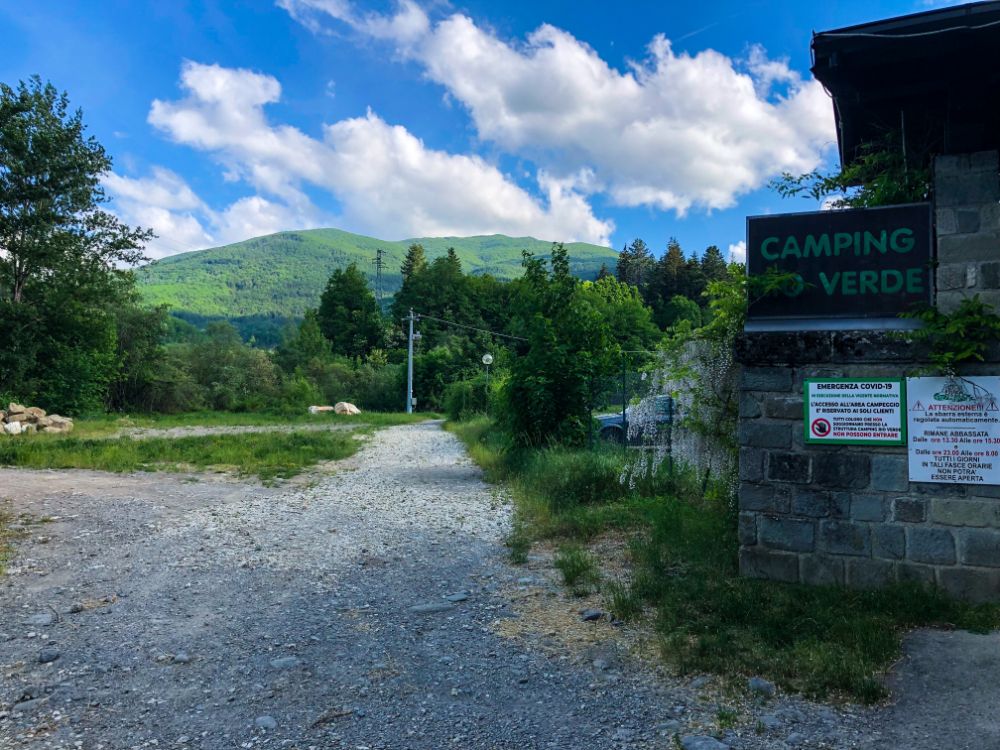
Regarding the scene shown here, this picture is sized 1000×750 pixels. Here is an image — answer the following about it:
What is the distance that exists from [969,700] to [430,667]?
3055mm

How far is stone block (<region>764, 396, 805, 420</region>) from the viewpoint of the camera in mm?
5332

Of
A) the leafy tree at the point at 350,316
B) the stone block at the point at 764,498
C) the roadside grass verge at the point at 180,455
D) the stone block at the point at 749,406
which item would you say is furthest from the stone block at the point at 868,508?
the leafy tree at the point at 350,316

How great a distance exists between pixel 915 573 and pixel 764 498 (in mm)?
1150

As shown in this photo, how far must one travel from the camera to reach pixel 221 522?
8805 mm

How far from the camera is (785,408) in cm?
539

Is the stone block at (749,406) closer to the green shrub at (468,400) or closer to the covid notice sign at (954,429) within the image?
the covid notice sign at (954,429)

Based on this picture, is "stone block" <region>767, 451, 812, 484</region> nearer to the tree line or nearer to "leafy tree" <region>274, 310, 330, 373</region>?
the tree line

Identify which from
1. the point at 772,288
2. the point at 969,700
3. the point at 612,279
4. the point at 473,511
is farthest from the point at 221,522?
the point at 612,279

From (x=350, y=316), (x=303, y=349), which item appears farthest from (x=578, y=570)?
(x=350, y=316)

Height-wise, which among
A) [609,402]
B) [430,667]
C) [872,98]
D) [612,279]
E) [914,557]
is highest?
[612,279]

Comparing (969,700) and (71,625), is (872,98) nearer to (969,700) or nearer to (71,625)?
(969,700)

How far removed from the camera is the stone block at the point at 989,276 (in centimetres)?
490

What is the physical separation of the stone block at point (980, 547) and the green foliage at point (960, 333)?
1173mm

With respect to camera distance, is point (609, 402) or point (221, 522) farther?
point (609, 402)
